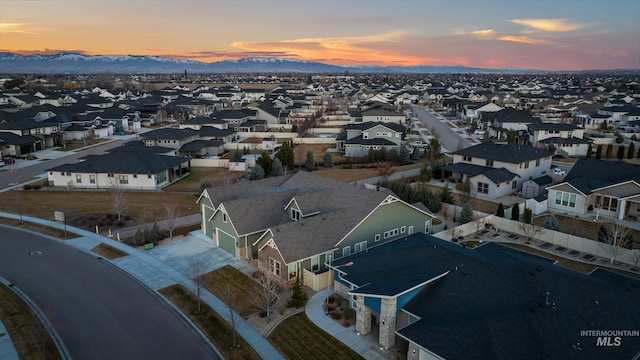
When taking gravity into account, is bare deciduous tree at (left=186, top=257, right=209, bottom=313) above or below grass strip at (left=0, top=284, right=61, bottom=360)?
above

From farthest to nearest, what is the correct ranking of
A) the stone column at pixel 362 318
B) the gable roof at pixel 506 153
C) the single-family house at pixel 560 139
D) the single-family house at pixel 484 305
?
the single-family house at pixel 560 139 → the gable roof at pixel 506 153 → the stone column at pixel 362 318 → the single-family house at pixel 484 305

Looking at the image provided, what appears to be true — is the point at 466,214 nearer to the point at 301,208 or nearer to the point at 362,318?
the point at 301,208

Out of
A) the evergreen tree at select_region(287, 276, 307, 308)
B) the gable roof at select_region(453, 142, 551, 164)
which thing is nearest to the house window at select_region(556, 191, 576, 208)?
the gable roof at select_region(453, 142, 551, 164)

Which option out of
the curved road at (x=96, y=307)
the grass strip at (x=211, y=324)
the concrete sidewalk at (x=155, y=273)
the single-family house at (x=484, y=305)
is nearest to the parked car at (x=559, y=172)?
the single-family house at (x=484, y=305)

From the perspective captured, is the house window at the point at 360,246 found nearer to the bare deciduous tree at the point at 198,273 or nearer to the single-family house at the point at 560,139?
the bare deciduous tree at the point at 198,273

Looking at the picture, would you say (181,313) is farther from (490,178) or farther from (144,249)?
(490,178)

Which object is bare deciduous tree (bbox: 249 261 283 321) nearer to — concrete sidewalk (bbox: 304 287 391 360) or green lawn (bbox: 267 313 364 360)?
green lawn (bbox: 267 313 364 360)

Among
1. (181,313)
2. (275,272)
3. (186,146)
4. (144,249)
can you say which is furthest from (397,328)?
(186,146)
